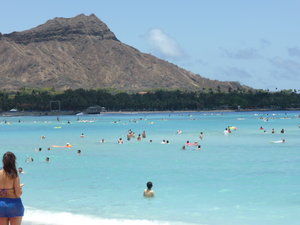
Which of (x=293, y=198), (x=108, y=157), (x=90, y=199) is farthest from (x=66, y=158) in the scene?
(x=293, y=198)

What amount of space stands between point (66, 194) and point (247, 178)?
39.4ft

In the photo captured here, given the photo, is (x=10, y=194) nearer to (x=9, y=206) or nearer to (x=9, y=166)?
(x=9, y=206)

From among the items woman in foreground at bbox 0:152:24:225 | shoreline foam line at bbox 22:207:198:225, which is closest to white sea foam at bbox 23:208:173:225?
shoreline foam line at bbox 22:207:198:225

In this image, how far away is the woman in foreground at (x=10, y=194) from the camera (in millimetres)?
11820

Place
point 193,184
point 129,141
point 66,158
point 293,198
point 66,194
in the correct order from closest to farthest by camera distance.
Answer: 1. point 293,198
2. point 66,194
3. point 193,184
4. point 66,158
5. point 129,141

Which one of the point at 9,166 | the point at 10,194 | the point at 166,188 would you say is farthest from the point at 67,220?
the point at 166,188

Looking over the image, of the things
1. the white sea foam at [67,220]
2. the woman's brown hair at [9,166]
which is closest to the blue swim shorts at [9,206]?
the woman's brown hair at [9,166]

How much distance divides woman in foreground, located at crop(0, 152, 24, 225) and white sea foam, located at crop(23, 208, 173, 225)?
852cm

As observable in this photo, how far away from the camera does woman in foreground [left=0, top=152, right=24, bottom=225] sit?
11.8m

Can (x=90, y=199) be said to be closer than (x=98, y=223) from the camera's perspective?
No

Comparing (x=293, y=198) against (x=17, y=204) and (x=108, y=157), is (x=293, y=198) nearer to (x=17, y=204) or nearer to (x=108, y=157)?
(x=17, y=204)

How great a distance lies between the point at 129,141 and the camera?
7519 cm

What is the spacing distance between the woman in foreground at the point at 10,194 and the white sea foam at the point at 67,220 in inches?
335

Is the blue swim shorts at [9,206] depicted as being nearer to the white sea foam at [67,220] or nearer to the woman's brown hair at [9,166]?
the woman's brown hair at [9,166]
